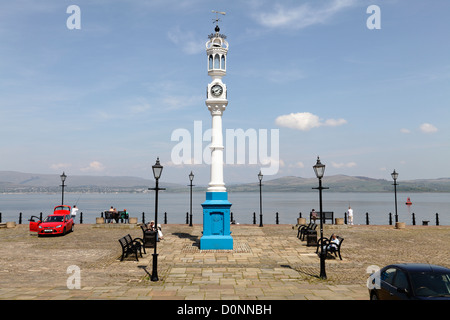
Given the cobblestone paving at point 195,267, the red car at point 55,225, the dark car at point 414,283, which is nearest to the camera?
the dark car at point 414,283

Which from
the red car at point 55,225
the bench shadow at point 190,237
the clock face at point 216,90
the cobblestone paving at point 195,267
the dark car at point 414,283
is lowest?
the bench shadow at point 190,237

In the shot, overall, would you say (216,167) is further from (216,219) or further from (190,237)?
(190,237)

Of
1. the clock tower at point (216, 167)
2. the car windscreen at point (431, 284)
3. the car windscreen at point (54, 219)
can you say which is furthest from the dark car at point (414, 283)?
the car windscreen at point (54, 219)

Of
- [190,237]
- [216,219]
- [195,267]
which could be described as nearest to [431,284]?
[195,267]

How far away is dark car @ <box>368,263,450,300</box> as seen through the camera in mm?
7797

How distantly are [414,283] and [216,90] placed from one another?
16.0 m

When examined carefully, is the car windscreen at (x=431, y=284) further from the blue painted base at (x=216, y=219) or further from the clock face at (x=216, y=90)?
the clock face at (x=216, y=90)

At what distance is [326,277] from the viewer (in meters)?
13.5

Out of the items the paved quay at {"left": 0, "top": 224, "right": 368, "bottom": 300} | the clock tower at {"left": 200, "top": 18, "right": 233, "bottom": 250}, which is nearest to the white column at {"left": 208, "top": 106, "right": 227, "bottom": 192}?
the clock tower at {"left": 200, "top": 18, "right": 233, "bottom": 250}

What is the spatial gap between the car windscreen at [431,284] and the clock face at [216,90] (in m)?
15.6

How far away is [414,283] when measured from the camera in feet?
26.2

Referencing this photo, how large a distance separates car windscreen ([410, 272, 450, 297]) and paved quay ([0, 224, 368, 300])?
A: 2616 millimetres

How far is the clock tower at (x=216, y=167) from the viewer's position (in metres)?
20.4
